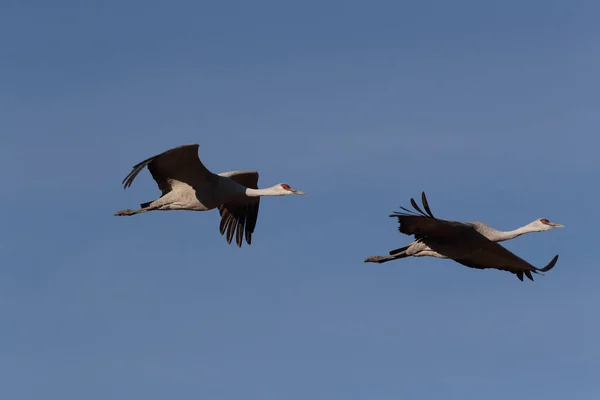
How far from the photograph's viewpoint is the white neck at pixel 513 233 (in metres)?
25.8

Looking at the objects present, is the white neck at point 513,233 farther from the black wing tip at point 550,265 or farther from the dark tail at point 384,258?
the dark tail at point 384,258

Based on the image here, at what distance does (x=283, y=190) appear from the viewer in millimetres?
27547

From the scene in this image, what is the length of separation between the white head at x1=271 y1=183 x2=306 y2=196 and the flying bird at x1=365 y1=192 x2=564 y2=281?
240 cm

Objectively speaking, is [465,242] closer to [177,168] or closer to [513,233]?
[513,233]

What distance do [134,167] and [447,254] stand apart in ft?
19.6

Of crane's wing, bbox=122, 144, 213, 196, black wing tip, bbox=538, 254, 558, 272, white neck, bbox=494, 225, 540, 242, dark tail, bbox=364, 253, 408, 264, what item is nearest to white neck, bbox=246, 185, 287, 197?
crane's wing, bbox=122, 144, 213, 196

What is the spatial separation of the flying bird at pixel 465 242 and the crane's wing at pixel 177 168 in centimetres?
401

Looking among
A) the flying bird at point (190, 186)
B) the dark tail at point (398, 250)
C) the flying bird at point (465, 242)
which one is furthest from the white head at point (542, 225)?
the flying bird at point (190, 186)

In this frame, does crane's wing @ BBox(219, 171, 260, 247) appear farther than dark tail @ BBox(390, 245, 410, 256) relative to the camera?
Yes

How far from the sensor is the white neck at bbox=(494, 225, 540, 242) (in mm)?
25812

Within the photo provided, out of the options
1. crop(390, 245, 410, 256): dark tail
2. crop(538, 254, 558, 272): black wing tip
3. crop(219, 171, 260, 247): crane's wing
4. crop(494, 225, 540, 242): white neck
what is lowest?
crop(538, 254, 558, 272): black wing tip

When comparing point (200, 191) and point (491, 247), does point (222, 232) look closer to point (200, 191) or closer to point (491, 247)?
point (200, 191)

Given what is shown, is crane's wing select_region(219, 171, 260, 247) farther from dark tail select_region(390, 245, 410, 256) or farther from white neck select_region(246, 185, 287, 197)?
dark tail select_region(390, 245, 410, 256)

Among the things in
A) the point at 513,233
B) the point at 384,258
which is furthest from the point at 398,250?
the point at 513,233
